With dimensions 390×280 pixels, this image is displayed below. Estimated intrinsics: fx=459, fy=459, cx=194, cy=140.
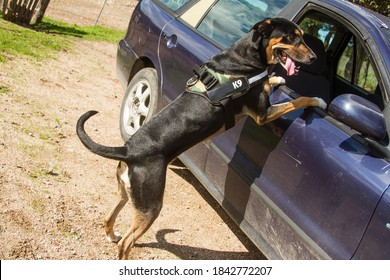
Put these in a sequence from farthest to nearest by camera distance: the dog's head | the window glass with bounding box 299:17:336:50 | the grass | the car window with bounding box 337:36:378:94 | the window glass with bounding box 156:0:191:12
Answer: the grass, the window glass with bounding box 156:0:191:12, the car window with bounding box 337:36:378:94, the window glass with bounding box 299:17:336:50, the dog's head

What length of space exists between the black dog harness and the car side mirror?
74 cm

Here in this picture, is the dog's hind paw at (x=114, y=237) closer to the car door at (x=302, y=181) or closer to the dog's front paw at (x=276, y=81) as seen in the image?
the car door at (x=302, y=181)

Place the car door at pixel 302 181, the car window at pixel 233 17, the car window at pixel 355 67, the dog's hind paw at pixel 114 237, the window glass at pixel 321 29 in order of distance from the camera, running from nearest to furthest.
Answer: the car door at pixel 302 181 → the dog's hind paw at pixel 114 237 → the car window at pixel 233 17 → the window glass at pixel 321 29 → the car window at pixel 355 67

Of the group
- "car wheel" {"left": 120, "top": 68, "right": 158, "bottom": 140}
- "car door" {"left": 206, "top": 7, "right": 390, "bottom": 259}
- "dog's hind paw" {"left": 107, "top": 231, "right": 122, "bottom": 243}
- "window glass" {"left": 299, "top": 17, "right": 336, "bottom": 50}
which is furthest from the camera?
"car wheel" {"left": 120, "top": 68, "right": 158, "bottom": 140}

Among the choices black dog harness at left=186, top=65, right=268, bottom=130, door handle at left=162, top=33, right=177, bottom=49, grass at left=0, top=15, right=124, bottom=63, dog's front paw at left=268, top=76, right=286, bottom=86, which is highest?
dog's front paw at left=268, top=76, right=286, bottom=86

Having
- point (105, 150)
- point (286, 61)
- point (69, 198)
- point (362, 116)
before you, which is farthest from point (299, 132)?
point (69, 198)

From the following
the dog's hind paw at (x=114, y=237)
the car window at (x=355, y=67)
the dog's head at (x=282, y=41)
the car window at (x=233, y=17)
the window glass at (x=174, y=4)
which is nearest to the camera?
the dog's head at (x=282, y=41)

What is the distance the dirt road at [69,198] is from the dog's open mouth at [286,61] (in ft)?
5.13

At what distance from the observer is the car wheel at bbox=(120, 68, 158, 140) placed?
4.57 metres

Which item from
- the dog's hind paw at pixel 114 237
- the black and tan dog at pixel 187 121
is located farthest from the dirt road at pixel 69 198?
the black and tan dog at pixel 187 121

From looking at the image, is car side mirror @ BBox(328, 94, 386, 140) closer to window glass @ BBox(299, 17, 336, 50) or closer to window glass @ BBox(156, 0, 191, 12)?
window glass @ BBox(299, 17, 336, 50)

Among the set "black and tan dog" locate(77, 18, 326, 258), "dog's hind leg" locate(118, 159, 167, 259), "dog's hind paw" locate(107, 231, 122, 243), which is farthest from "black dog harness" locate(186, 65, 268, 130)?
"dog's hind paw" locate(107, 231, 122, 243)

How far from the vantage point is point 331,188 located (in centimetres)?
275

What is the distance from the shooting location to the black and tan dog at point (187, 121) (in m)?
3.07
